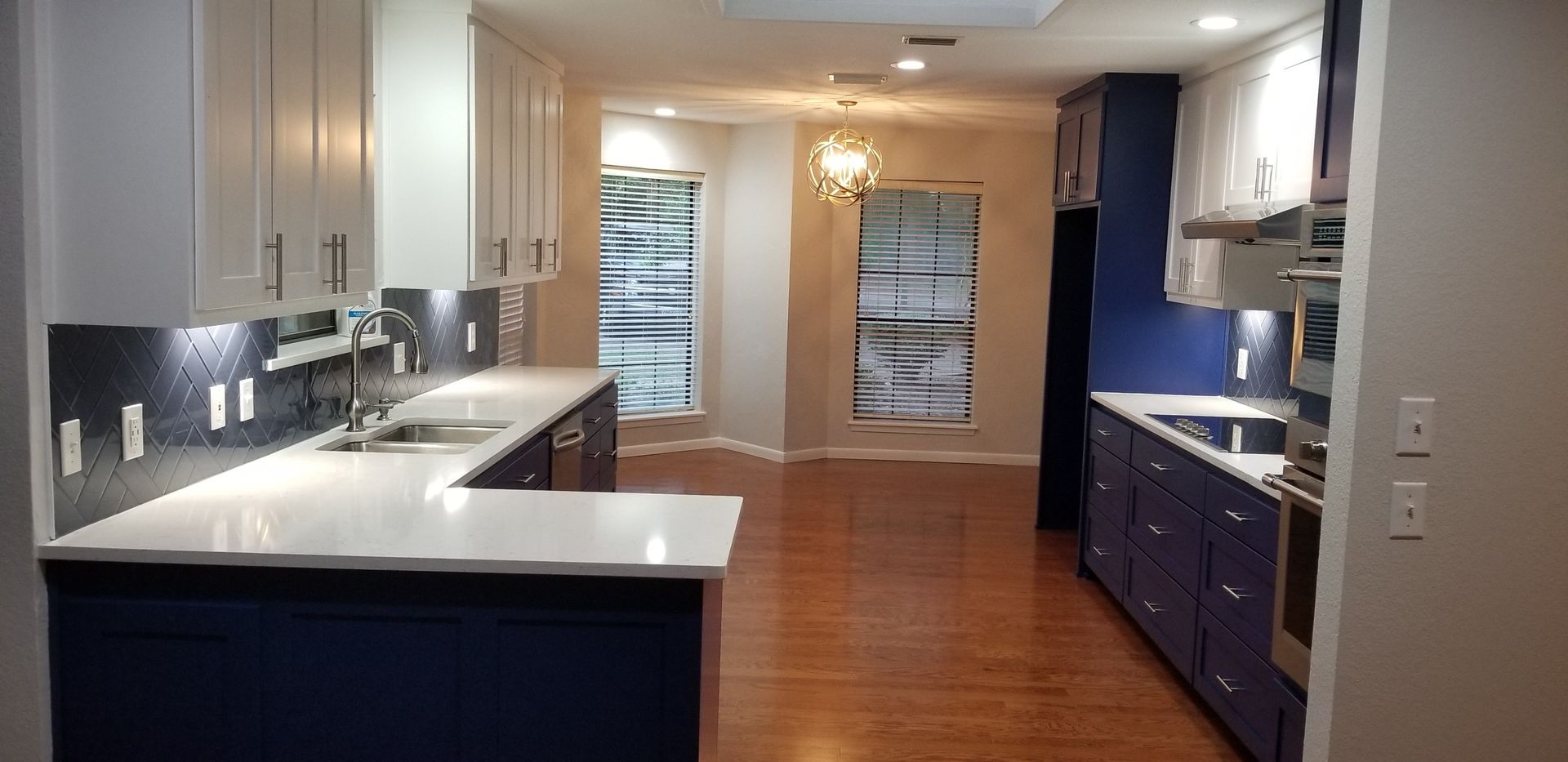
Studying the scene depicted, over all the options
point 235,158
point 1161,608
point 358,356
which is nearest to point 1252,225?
point 1161,608

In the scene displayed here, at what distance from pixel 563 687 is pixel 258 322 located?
4.73 ft

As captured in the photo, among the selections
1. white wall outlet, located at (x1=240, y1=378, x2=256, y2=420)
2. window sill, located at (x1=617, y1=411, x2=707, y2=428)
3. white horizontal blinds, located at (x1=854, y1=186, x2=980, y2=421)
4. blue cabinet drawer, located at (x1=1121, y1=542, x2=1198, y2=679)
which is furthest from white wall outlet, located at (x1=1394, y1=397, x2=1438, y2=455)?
window sill, located at (x1=617, y1=411, x2=707, y2=428)

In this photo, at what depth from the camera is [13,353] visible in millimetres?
2240

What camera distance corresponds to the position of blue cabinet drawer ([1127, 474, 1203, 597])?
12.9 feet

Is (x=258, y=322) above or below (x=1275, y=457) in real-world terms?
above

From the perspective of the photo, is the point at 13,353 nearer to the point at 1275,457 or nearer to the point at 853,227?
the point at 1275,457

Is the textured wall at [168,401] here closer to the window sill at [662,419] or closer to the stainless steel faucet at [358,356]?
the stainless steel faucet at [358,356]

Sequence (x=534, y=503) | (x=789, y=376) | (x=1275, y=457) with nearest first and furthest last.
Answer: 1. (x=534, y=503)
2. (x=1275, y=457)
3. (x=789, y=376)

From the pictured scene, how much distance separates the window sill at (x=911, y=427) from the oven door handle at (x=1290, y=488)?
4.89 metres

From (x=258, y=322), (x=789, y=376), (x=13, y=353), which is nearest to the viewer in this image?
(x=13, y=353)

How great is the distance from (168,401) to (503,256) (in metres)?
2.01

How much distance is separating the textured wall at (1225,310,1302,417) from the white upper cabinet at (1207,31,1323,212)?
52cm

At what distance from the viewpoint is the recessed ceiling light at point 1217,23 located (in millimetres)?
3924

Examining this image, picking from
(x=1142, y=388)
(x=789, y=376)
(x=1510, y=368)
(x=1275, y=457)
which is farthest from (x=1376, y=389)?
(x=789, y=376)
